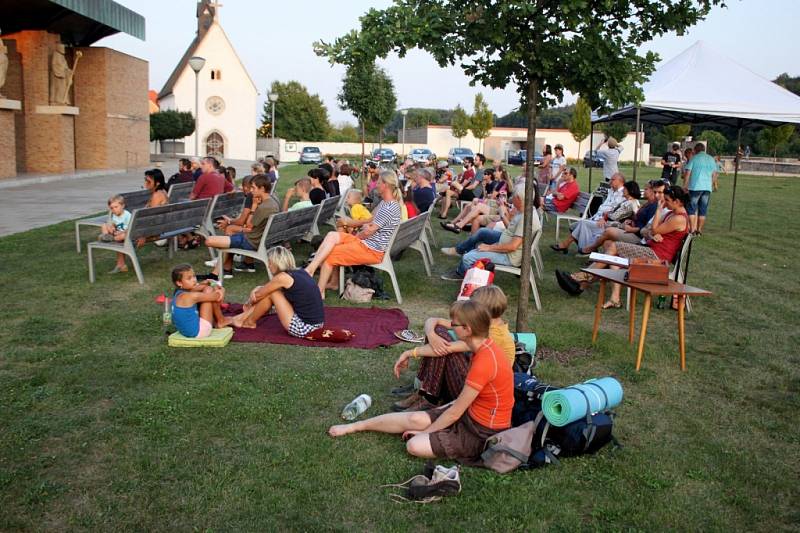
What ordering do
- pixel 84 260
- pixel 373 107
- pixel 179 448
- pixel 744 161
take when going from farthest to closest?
pixel 744 161 → pixel 373 107 → pixel 84 260 → pixel 179 448

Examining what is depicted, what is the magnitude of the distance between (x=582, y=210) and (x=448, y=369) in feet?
29.6

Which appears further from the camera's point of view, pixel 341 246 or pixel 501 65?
pixel 341 246

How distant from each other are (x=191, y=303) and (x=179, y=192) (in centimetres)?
669

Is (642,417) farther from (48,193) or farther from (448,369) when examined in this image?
(48,193)

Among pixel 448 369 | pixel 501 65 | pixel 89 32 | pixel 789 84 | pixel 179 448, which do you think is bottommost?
pixel 179 448

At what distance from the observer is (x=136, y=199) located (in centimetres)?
1100

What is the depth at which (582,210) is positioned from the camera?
12.9 m

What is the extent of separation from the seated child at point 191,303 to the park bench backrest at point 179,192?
6.01 metres

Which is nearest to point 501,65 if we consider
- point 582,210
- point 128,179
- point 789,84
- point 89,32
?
point 582,210

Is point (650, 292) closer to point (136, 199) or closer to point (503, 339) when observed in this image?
point (503, 339)

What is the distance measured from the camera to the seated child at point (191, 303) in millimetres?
5938

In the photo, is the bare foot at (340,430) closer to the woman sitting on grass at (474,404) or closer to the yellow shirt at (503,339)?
the woman sitting on grass at (474,404)

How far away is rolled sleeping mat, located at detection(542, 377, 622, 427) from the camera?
398 centimetres

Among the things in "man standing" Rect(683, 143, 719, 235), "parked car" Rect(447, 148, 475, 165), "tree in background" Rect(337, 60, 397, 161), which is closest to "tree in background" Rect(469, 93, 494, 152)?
"parked car" Rect(447, 148, 475, 165)
